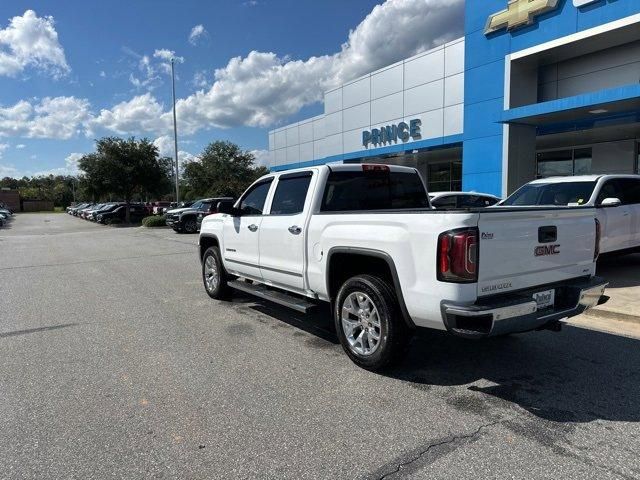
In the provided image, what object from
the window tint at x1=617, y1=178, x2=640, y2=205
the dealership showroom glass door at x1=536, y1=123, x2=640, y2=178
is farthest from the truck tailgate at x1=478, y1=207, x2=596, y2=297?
the dealership showroom glass door at x1=536, y1=123, x2=640, y2=178

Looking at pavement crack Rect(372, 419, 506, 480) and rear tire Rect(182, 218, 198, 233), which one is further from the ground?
rear tire Rect(182, 218, 198, 233)

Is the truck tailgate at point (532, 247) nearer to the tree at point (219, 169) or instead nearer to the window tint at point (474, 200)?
the window tint at point (474, 200)

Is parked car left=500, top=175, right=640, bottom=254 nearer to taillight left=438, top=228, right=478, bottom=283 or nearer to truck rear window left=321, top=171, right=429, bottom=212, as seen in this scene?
truck rear window left=321, top=171, right=429, bottom=212

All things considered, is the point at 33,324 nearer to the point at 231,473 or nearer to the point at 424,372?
the point at 231,473

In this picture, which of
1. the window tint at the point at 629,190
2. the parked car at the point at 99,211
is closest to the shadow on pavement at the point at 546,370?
the window tint at the point at 629,190

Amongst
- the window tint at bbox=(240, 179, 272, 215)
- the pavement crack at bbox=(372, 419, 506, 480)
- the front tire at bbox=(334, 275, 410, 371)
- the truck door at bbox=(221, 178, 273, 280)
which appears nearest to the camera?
the pavement crack at bbox=(372, 419, 506, 480)

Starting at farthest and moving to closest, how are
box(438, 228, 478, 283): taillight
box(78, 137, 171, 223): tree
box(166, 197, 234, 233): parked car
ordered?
box(78, 137, 171, 223): tree
box(166, 197, 234, 233): parked car
box(438, 228, 478, 283): taillight

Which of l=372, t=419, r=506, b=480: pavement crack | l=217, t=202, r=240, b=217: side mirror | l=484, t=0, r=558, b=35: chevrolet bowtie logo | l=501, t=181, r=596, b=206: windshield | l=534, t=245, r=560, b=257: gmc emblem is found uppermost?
l=484, t=0, r=558, b=35: chevrolet bowtie logo

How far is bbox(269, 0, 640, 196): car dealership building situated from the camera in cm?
1448

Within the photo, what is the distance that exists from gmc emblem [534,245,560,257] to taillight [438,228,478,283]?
32.7 inches

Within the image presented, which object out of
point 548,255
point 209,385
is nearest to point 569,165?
point 548,255

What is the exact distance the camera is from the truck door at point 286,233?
16.9 feet

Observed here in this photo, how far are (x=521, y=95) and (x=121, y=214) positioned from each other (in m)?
31.9

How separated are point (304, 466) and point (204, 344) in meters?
2.71
